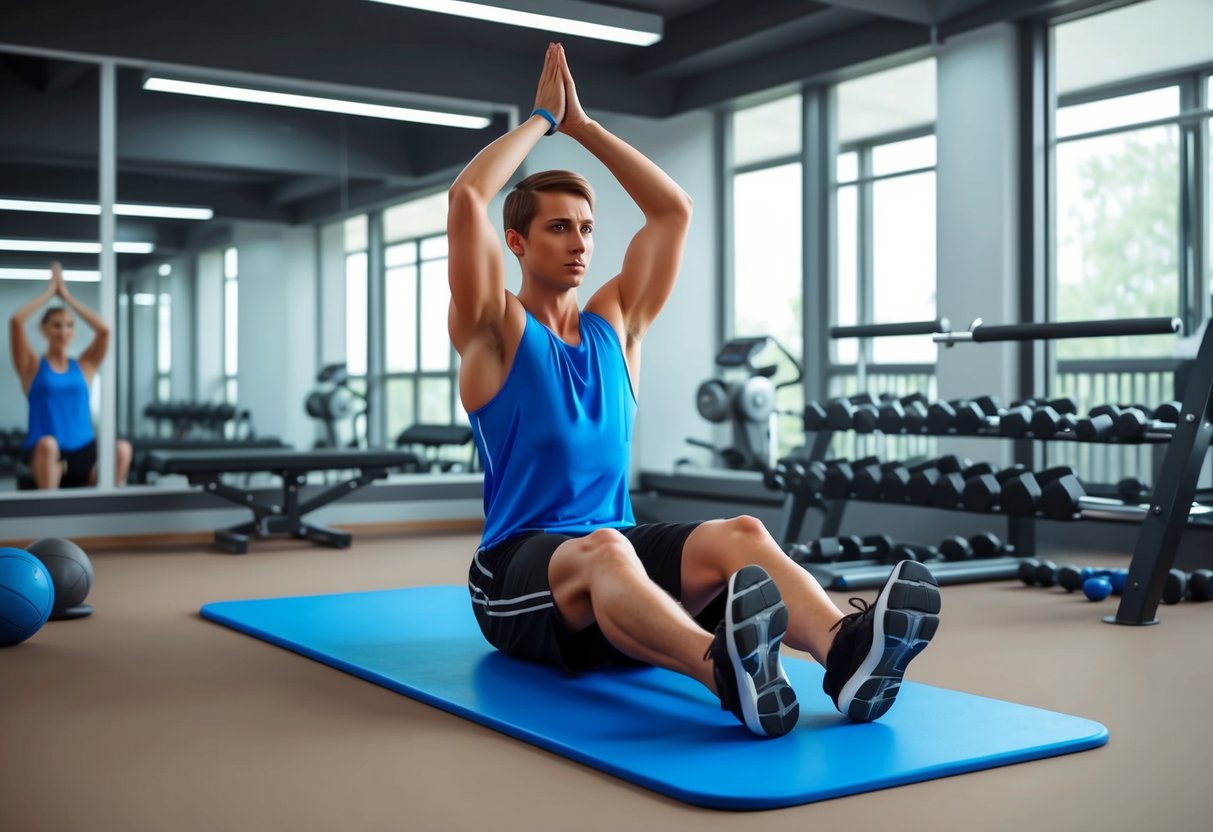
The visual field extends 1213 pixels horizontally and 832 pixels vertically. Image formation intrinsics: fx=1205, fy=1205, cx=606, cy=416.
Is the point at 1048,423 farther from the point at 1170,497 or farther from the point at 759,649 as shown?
the point at 759,649

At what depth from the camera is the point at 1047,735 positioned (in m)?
2.10

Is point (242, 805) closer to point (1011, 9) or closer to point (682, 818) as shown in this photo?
point (682, 818)

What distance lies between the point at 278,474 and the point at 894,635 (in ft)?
14.3

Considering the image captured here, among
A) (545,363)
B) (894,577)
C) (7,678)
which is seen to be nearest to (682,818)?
(894,577)

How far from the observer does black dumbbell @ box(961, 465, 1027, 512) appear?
158 inches

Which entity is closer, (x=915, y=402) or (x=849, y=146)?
(x=915, y=402)

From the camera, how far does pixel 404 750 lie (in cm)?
211

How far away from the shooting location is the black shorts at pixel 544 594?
2.44 meters

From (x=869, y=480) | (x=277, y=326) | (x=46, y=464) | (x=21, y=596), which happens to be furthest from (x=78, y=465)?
(x=869, y=480)

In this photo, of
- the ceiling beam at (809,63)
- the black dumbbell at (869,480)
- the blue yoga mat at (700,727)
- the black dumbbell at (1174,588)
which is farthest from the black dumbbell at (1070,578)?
the ceiling beam at (809,63)

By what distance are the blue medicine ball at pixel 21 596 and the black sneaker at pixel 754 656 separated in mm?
1943

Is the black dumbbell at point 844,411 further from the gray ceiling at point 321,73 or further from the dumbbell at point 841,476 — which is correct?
the gray ceiling at point 321,73

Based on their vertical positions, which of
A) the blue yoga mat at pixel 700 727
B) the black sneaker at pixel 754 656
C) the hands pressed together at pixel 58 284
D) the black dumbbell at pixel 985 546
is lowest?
the blue yoga mat at pixel 700 727

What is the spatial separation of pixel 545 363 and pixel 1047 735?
3.92 feet
